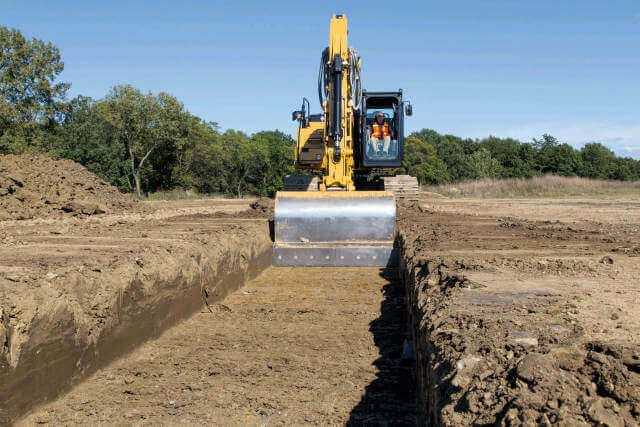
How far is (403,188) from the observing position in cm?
1956

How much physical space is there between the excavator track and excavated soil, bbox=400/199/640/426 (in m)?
10.6

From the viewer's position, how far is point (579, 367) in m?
3.18

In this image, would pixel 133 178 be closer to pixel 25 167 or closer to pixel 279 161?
pixel 279 161

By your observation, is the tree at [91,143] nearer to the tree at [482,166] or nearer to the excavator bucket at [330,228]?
the excavator bucket at [330,228]

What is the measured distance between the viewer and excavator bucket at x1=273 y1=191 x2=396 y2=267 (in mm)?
10945

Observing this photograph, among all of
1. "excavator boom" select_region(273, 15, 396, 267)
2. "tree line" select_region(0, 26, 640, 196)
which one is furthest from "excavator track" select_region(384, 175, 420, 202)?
"tree line" select_region(0, 26, 640, 196)

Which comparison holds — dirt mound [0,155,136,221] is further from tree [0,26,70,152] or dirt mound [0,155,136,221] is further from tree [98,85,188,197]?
tree [98,85,188,197]

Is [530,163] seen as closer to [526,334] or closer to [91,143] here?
[91,143]

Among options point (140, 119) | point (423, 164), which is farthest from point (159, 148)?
point (423, 164)

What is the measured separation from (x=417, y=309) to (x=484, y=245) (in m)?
3.91

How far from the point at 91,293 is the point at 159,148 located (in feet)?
135

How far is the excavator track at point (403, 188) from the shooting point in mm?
19406

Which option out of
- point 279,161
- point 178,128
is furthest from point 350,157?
point 279,161


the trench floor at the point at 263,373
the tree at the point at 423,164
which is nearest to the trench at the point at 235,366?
the trench floor at the point at 263,373
